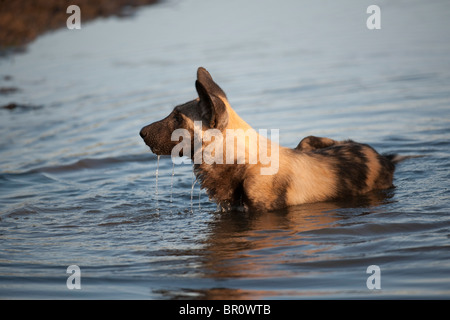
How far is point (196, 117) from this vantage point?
644 centimetres

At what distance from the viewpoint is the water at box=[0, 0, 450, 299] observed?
5.23m

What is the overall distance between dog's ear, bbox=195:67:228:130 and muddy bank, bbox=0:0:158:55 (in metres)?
14.5

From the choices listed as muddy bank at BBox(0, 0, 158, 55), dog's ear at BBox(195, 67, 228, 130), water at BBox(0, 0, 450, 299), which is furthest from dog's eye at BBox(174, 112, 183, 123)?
muddy bank at BBox(0, 0, 158, 55)

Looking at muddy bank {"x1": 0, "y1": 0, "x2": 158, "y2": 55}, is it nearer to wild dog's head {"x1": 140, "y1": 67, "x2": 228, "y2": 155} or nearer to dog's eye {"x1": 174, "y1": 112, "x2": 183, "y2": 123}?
wild dog's head {"x1": 140, "y1": 67, "x2": 228, "y2": 155}

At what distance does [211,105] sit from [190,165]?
3.13 m

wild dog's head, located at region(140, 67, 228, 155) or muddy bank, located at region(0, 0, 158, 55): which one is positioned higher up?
muddy bank, located at region(0, 0, 158, 55)

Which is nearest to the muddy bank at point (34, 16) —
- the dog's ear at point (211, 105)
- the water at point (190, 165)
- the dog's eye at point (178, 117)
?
the water at point (190, 165)

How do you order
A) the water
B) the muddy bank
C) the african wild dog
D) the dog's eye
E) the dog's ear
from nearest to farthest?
the water < the dog's ear < the african wild dog < the dog's eye < the muddy bank

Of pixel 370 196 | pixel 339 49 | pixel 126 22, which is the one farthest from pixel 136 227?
pixel 126 22

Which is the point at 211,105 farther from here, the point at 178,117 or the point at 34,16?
the point at 34,16

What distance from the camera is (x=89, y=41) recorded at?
20344mm

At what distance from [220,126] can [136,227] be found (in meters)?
1.29

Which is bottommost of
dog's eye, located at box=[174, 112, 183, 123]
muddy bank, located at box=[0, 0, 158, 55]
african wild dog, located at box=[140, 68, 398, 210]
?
african wild dog, located at box=[140, 68, 398, 210]
